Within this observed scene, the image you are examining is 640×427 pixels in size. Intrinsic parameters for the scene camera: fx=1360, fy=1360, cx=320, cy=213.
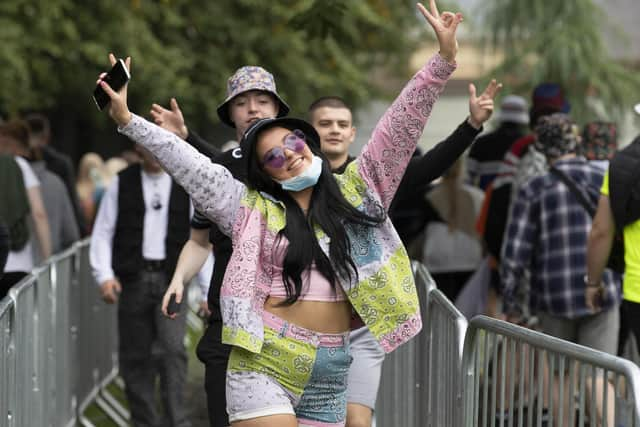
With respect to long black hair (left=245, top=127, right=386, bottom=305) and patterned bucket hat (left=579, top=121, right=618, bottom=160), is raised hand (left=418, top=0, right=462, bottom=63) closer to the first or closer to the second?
long black hair (left=245, top=127, right=386, bottom=305)

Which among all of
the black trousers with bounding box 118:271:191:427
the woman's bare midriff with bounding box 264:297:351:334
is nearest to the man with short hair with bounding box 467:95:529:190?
the black trousers with bounding box 118:271:191:427

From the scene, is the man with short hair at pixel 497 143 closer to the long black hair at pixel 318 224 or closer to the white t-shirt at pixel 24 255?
the white t-shirt at pixel 24 255

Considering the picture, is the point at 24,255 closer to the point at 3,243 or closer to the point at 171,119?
the point at 3,243

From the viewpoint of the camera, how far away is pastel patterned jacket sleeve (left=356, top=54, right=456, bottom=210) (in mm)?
4711

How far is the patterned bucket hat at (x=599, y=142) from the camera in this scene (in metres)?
8.36

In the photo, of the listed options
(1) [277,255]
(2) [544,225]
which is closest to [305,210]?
(1) [277,255]

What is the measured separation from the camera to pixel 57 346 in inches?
310

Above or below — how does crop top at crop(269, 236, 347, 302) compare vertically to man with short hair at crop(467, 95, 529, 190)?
below

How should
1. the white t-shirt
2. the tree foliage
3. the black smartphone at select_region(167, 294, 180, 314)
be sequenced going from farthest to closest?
the tree foliage → the white t-shirt → the black smartphone at select_region(167, 294, 180, 314)

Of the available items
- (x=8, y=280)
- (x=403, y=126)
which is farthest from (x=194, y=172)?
(x=8, y=280)

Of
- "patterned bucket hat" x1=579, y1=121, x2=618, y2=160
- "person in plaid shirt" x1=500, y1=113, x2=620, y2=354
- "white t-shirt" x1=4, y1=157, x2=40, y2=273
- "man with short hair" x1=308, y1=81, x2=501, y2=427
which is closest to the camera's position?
"man with short hair" x1=308, y1=81, x2=501, y2=427

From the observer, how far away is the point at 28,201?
8766mm

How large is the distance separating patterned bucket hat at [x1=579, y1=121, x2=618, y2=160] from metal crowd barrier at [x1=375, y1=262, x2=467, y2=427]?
5.77ft

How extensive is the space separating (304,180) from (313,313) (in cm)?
46
